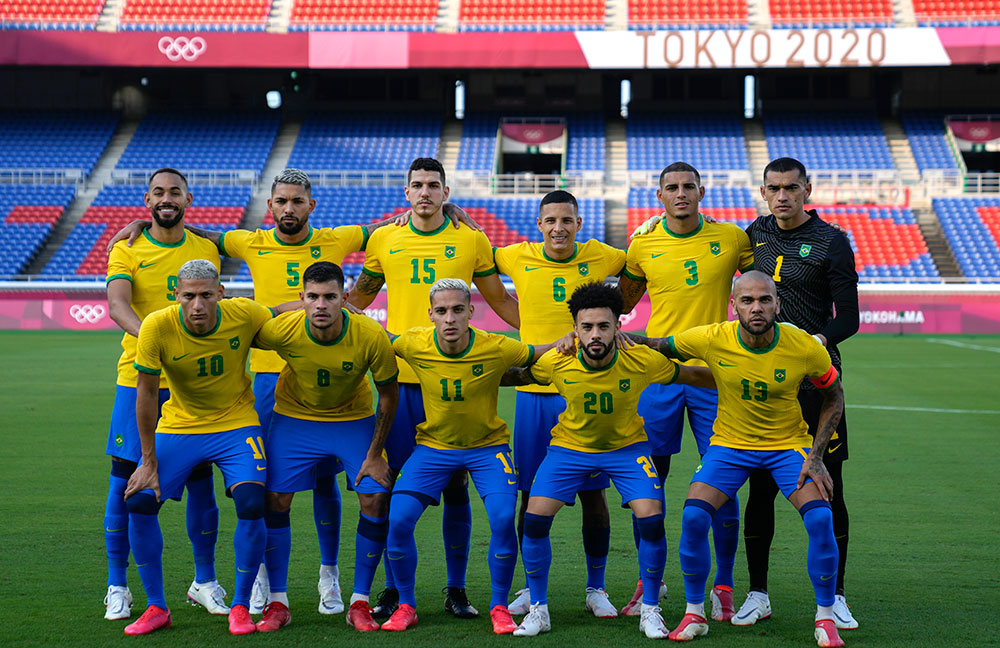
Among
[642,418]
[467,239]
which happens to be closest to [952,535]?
[642,418]

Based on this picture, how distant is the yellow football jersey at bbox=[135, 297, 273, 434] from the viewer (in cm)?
484

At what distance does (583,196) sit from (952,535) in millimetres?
25724

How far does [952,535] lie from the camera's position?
20.5ft

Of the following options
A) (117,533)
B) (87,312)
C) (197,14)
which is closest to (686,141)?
(197,14)

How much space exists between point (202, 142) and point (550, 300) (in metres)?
30.9

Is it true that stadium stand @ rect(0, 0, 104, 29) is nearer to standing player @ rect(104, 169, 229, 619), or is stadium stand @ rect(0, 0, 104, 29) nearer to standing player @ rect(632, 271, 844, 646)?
standing player @ rect(104, 169, 229, 619)

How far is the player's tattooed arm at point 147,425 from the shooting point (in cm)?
477

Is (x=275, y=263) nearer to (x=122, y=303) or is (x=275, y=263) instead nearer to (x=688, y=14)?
(x=122, y=303)

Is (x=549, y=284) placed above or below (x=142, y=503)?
above

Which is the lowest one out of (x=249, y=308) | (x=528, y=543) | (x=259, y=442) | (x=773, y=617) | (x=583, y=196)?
(x=773, y=617)

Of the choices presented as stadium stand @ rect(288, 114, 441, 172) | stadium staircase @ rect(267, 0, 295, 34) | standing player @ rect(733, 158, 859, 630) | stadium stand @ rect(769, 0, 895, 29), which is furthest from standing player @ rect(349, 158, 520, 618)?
stadium staircase @ rect(267, 0, 295, 34)

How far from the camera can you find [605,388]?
194 inches

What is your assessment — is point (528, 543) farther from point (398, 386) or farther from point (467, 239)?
point (467, 239)

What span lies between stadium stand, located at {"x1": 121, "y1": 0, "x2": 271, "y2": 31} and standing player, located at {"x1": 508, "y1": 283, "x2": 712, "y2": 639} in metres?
30.6
